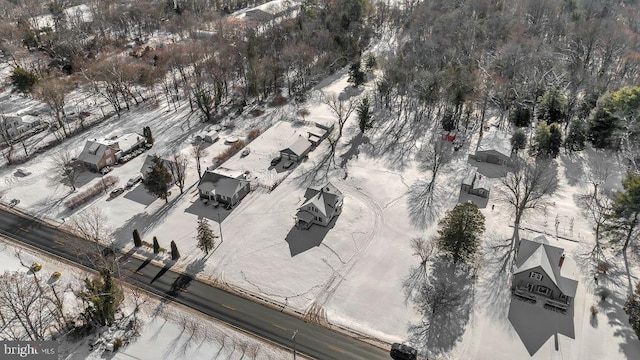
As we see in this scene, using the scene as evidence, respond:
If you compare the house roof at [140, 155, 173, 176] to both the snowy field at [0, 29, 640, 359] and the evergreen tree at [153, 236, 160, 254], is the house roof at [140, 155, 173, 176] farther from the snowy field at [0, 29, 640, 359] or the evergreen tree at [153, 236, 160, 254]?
the evergreen tree at [153, 236, 160, 254]

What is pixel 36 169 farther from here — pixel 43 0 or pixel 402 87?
pixel 43 0

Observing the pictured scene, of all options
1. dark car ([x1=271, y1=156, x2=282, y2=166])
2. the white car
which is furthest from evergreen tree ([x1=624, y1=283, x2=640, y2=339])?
the white car

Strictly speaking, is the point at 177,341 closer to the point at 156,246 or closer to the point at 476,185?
the point at 156,246

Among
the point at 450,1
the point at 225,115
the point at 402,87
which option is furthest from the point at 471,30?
the point at 225,115

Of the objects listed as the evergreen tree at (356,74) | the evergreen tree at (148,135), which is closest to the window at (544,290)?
the evergreen tree at (356,74)

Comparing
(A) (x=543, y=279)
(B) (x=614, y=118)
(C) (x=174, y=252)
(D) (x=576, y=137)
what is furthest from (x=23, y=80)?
(B) (x=614, y=118)

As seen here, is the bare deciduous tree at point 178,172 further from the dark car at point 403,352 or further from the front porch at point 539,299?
the front porch at point 539,299
